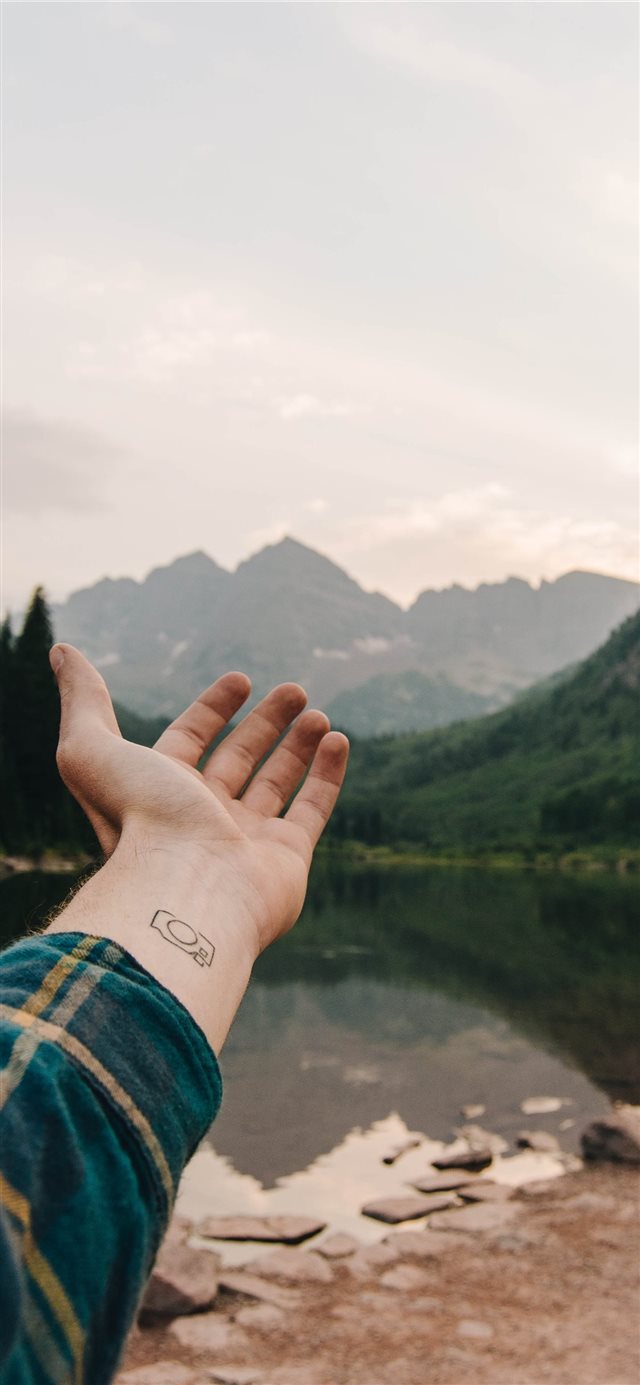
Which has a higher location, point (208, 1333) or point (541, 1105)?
point (208, 1333)

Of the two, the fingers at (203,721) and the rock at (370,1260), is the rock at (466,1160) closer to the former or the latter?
the rock at (370,1260)

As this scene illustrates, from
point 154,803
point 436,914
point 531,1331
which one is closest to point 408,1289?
point 531,1331

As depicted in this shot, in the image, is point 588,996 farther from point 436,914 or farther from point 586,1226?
point 436,914

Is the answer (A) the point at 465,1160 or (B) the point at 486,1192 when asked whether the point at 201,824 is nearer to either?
(B) the point at 486,1192

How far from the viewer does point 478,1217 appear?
18141 millimetres

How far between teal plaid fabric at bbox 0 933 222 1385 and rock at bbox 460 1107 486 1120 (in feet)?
88.2

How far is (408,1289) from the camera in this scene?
14.7 metres

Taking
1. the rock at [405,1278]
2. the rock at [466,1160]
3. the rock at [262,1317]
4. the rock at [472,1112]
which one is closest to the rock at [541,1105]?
the rock at [472,1112]

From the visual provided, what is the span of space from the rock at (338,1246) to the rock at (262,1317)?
2.33m

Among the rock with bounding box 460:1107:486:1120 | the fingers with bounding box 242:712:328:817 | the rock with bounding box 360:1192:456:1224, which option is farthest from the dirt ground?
the fingers with bounding box 242:712:328:817

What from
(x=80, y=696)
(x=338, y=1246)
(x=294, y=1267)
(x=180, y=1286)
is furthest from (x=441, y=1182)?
(x=80, y=696)

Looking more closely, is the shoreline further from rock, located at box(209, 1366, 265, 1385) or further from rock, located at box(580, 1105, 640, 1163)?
rock, located at box(209, 1366, 265, 1385)

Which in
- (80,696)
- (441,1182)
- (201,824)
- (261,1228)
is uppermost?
(80,696)

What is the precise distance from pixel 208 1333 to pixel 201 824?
1306cm
